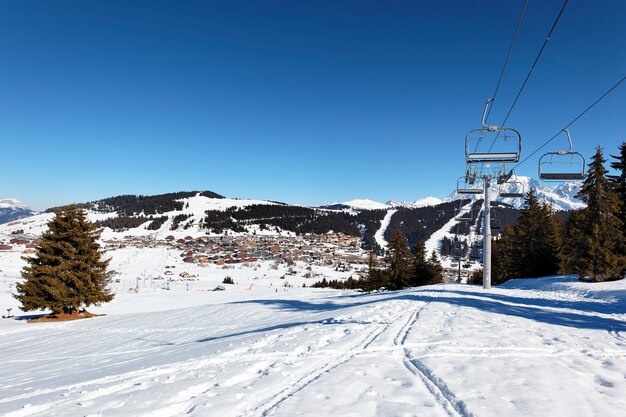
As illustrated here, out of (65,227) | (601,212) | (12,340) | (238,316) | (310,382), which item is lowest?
(12,340)

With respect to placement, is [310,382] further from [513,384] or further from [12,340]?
[12,340]

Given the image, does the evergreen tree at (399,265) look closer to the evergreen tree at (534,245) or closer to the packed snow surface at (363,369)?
the evergreen tree at (534,245)

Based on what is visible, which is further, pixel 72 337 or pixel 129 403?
pixel 72 337

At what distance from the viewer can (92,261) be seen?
84.0 feet

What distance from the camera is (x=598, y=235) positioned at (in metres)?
24.1

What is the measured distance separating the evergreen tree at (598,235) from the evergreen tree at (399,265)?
17265mm

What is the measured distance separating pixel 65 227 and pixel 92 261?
311 centimetres

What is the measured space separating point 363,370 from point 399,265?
118 feet

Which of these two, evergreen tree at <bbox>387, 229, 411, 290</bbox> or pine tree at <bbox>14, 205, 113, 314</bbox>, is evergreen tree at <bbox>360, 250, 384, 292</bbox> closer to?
evergreen tree at <bbox>387, 229, 411, 290</bbox>

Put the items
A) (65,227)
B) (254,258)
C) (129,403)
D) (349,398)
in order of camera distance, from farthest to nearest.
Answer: (254,258) → (65,227) → (129,403) → (349,398)

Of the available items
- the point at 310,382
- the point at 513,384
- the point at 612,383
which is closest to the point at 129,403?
the point at 310,382

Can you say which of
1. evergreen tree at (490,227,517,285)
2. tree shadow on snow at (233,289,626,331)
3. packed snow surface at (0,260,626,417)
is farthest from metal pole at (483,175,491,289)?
evergreen tree at (490,227,517,285)

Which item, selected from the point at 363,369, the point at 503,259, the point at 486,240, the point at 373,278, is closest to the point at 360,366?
the point at 363,369

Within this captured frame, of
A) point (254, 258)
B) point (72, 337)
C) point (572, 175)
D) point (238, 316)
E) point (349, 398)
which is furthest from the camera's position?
point (254, 258)
